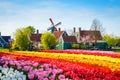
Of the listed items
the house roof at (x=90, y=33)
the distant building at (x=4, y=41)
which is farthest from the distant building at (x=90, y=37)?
the distant building at (x=4, y=41)

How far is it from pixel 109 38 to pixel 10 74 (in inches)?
3357

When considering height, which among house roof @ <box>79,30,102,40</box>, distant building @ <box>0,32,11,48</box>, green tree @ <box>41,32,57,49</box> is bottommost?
green tree @ <box>41,32,57,49</box>

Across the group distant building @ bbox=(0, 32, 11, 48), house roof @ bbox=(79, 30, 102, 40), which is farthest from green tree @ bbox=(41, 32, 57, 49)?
house roof @ bbox=(79, 30, 102, 40)

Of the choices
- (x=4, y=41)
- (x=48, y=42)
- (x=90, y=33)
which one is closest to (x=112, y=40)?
(x=90, y=33)

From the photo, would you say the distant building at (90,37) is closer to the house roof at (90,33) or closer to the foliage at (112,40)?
the house roof at (90,33)

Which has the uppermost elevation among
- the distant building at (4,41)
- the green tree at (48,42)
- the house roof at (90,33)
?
the house roof at (90,33)

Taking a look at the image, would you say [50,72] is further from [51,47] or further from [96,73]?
[51,47]

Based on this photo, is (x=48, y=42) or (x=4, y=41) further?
(x=4, y=41)

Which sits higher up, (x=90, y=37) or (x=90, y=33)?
(x=90, y=33)

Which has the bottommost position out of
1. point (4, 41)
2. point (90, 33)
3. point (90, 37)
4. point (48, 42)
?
point (48, 42)

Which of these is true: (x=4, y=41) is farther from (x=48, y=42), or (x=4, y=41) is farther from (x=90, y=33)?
(x=48, y=42)

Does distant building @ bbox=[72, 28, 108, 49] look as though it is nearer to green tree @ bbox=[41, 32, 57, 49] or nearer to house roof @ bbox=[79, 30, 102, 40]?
house roof @ bbox=[79, 30, 102, 40]

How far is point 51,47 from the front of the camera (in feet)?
184

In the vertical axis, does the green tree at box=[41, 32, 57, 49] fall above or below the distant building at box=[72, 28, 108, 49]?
below
